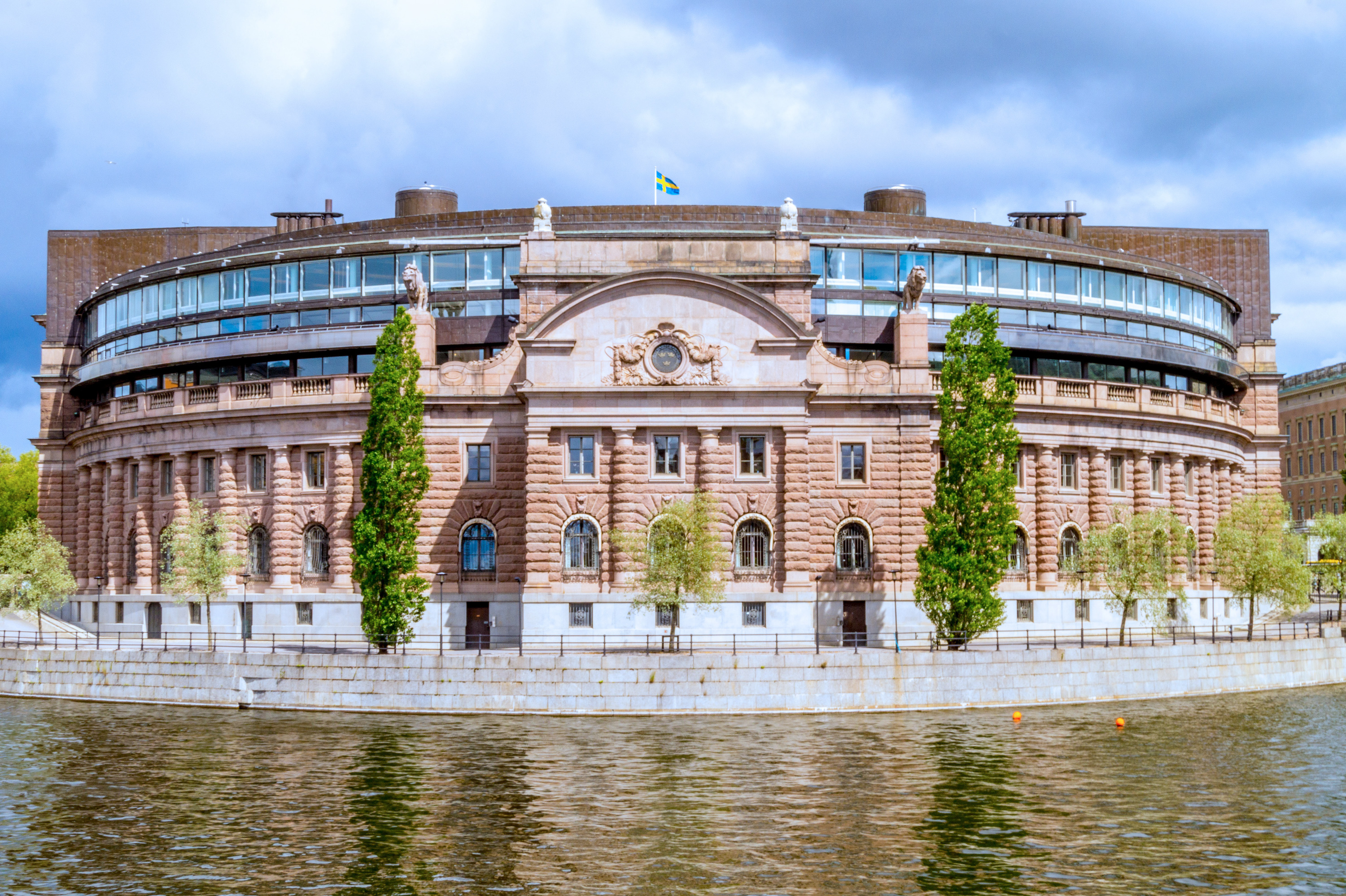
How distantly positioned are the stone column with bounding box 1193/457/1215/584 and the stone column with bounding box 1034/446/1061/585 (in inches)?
461

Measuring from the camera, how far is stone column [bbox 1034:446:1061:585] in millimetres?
72625

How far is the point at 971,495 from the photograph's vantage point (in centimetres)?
6128

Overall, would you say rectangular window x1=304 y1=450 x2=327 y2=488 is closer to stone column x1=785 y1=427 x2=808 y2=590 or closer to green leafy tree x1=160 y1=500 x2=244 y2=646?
green leafy tree x1=160 y1=500 x2=244 y2=646

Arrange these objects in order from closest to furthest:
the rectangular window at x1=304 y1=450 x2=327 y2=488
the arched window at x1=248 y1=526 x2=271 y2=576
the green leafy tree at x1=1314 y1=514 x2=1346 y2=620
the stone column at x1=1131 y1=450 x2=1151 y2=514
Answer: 1. the rectangular window at x1=304 y1=450 x2=327 y2=488
2. the arched window at x1=248 y1=526 x2=271 y2=576
3. the stone column at x1=1131 y1=450 x2=1151 y2=514
4. the green leafy tree at x1=1314 y1=514 x2=1346 y2=620

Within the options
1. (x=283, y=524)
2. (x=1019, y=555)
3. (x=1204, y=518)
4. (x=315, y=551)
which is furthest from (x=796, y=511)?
(x=1204, y=518)

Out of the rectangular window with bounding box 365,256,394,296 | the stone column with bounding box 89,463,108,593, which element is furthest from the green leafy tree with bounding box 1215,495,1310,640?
the stone column with bounding box 89,463,108,593

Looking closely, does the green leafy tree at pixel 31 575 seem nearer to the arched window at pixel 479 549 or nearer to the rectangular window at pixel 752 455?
the arched window at pixel 479 549

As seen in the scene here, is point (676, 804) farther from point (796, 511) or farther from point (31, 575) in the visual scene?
point (31, 575)

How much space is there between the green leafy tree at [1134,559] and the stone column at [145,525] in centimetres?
5081

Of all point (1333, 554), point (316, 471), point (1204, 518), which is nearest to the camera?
point (316, 471)

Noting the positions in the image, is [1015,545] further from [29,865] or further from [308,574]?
[29,865]

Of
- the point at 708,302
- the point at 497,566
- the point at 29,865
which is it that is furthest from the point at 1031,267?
the point at 29,865

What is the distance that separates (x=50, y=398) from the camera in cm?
9231

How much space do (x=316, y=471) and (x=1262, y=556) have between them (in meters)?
49.0
